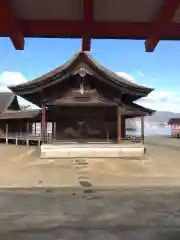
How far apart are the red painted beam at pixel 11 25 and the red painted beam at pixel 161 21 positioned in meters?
1.38

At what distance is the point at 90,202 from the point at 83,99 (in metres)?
12.6

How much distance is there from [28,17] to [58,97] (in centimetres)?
1757

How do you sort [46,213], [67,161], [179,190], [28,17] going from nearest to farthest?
[28,17] < [46,213] < [179,190] < [67,161]

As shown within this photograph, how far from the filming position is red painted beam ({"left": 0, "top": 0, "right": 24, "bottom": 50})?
3.08 meters

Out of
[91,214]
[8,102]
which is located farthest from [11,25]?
[8,102]

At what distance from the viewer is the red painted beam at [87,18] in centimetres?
308

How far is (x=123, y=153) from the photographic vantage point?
67.2 feet

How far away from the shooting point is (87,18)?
335 centimetres

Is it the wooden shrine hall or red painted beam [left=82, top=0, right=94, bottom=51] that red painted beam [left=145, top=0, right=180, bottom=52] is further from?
the wooden shrine hall

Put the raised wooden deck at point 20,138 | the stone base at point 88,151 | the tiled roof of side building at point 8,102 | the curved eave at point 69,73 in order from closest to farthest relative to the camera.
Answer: the stone base at point 88,151 < the curved eave at point 69,73 < the raised wooden deck at point 20,138 < the tiled roof of side building at point 8,102

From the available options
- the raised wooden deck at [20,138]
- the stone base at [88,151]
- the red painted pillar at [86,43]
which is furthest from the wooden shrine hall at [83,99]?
the red painted pillar at [86,43]

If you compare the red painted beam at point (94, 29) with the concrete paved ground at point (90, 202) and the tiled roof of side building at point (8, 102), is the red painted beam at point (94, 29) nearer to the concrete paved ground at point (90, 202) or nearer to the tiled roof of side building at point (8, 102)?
the concrete paved ground at point (90, 202)

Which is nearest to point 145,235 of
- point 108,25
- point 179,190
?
point 108,25

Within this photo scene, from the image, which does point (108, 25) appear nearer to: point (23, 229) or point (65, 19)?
point (65, 19)
